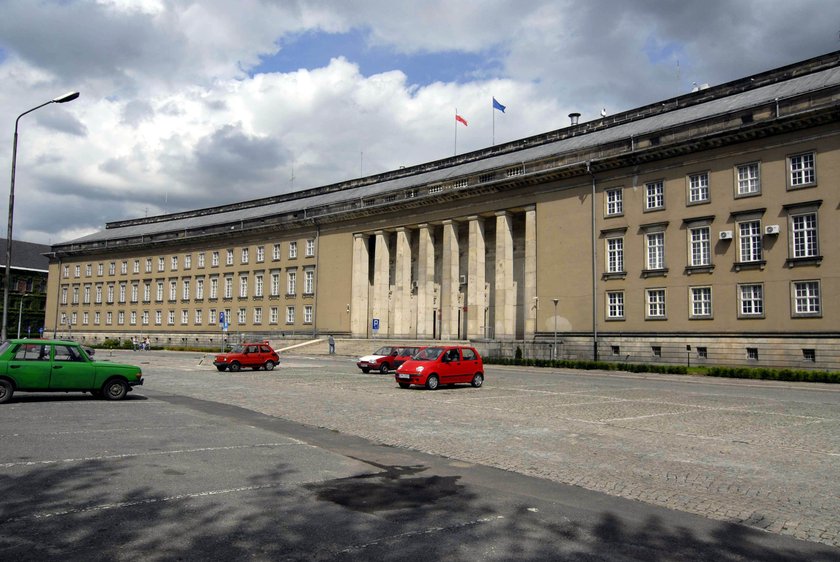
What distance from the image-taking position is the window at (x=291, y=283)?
68.8 m

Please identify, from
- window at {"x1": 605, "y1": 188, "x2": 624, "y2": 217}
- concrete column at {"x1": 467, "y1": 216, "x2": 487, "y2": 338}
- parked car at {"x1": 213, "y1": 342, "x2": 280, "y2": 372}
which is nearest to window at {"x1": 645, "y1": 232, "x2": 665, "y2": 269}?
window at {"x1": 605, "y1": 188, "x2": 624, "y2": 217}

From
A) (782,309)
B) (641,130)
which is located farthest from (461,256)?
(782,309)

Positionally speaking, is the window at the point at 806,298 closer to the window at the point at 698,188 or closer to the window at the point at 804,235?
the window at the point at 804,235

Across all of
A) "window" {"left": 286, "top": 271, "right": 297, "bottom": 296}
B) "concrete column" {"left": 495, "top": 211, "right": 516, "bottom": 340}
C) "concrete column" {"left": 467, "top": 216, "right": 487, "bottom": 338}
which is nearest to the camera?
"concrete column" {"left": 495, "top": 211, "right": 516, "bottom": 340}

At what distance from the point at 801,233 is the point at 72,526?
38382 mm

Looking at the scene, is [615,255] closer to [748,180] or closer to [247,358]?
[748,180]

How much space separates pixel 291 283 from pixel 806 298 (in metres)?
47.4

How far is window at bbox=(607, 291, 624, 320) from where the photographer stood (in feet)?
144

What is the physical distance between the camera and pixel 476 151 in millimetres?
60469

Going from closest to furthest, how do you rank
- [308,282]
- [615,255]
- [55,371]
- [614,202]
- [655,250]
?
[55,371] → [655,250] → [615,255] → [614,202] → [308,282]

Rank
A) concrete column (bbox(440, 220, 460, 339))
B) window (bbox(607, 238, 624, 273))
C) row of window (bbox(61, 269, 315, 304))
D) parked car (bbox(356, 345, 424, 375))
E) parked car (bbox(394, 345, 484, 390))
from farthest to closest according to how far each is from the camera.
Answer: row of window (bbox(61, 269, 315, 304)) → concrete column (bbox(440, 220, 460, 339)) → window (bbox(607, 238, 624, 273)) → parked car (bbox(356, 345, 424, 375)) → parked car (bbox(394, 345, 484, 390))

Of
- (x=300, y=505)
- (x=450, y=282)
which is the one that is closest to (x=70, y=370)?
(x=300, y=505)

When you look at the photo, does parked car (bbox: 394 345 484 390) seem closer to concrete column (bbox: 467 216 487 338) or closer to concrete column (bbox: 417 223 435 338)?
concrete column (bbox: 467 216 487 338)

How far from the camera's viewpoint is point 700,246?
40156 mm
